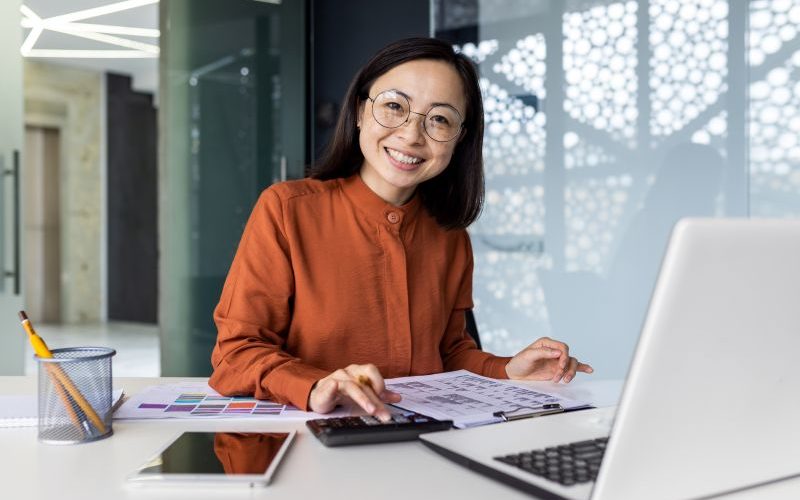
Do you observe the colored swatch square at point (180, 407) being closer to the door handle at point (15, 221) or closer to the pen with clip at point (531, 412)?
the pen with clip at point (531, 412)

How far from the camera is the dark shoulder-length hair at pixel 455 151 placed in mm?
1546

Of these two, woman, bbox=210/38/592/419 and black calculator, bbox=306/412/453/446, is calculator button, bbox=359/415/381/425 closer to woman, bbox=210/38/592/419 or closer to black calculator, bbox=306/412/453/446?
black calculator, bbox=306/412/453/446

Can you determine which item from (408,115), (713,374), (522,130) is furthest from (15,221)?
(713,374)

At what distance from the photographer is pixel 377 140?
1535 millimetres

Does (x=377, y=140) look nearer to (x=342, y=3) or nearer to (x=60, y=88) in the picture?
(x=342, y=3)

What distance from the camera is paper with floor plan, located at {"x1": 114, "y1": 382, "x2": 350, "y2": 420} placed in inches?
43.6

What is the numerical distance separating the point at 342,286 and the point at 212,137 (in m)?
2.41

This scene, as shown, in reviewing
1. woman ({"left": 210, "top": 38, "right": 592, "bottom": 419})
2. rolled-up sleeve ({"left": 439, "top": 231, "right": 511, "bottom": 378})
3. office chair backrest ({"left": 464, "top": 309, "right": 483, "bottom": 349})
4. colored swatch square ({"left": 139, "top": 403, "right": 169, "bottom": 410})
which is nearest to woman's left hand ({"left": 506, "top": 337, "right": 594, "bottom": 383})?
woman ({"left": 210, "top": 38, "right": 592, "bottom": 419})

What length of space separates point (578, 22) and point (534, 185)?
28.3 inches

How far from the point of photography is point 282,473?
32.9 inches

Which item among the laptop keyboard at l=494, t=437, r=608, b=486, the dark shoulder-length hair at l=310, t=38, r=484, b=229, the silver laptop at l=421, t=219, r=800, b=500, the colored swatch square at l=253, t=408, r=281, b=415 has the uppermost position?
the dark shoulder-length hair at l=310, t=38, r=484, b=229

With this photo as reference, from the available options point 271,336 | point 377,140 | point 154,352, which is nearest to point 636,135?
point 377,140

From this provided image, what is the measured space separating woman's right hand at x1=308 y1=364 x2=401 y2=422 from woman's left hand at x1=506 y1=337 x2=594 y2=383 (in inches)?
15.7

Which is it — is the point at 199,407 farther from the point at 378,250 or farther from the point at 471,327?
the point at 471,327
